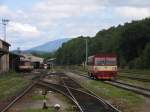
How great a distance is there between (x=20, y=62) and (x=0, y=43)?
5.70 meters

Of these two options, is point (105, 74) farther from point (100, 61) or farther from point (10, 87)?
point (10, 87)

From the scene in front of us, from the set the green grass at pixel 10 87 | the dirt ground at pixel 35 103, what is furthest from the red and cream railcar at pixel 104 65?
the dirt ground at pixel 35 103

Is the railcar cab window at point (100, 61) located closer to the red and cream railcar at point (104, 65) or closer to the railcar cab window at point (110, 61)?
the red and cream railcar at point (104, 65)

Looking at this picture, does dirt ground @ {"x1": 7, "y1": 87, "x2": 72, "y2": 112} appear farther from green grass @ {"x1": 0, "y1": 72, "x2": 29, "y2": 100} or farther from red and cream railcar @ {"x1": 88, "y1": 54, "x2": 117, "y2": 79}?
red and cream railcar @ {"x1": 88, "y1": 54, "x2": 117, "y2": 79}

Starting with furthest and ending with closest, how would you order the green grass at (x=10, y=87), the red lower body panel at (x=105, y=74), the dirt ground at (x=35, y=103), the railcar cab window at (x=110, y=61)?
the red lower body panel at (x=105, y=74), the railcar cab window at (x=110, y=61), the green grass at (x=10, y=87), the dirt ground at (x=35, y=103)

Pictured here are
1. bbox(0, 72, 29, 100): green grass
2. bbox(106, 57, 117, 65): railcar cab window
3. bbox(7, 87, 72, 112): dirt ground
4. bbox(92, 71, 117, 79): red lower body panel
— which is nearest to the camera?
bbox(7, 87, 72, 112): dirt ground

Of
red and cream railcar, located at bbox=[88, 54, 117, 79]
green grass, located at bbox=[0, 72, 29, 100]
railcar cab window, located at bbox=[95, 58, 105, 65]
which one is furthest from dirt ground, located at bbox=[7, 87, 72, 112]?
railcar cab window, located at bbox=[95, 58, 105, 65]

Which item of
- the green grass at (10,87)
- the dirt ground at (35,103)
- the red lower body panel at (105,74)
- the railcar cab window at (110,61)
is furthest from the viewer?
the red lower body panel at (105,74)

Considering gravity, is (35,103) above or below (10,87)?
below

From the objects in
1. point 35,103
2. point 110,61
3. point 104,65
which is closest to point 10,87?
point 104,65

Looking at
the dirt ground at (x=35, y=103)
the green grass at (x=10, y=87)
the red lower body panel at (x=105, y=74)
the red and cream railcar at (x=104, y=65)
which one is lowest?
the dirt ground at (x=35, y=103)

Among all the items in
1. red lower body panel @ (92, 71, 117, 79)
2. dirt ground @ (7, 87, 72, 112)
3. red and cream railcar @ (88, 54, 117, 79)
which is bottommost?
dirt ground @ (7, 87, 72, 112)

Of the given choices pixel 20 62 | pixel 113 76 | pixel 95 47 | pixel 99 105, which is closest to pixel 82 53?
pixel 95 47

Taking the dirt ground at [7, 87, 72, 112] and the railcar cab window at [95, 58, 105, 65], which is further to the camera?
the railcar cab window at [95, 58, 105, 65]
